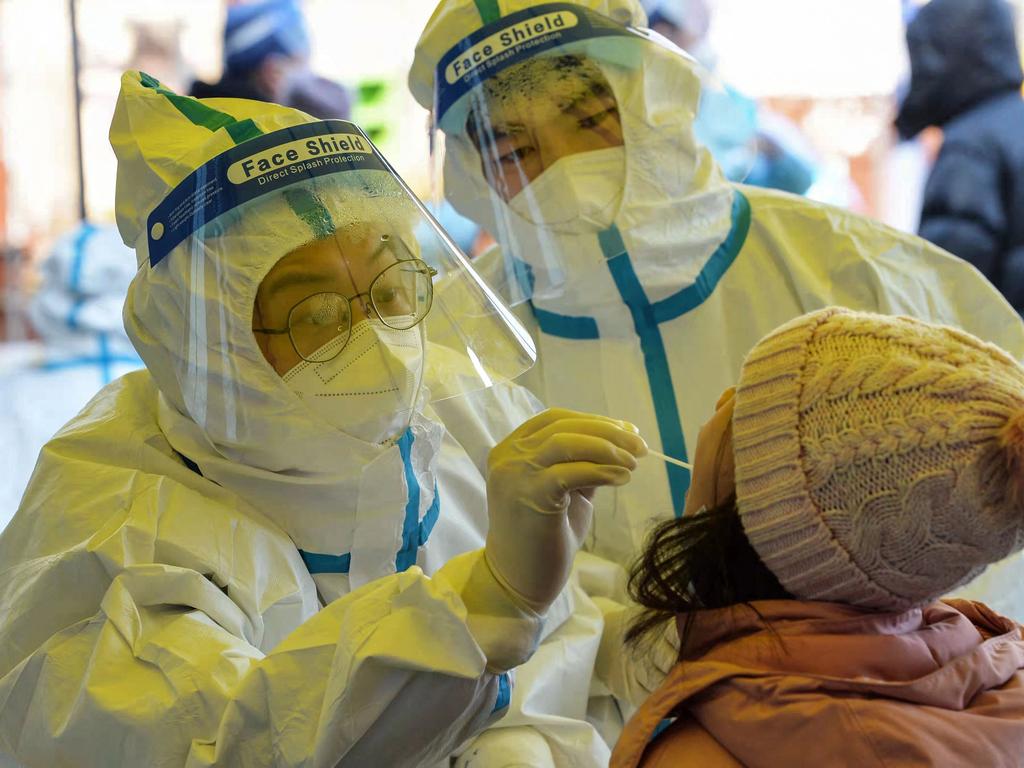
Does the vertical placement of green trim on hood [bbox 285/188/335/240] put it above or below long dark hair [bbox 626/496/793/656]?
above

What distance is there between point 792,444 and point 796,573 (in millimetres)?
118

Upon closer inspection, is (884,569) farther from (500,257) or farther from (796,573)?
(500,257)

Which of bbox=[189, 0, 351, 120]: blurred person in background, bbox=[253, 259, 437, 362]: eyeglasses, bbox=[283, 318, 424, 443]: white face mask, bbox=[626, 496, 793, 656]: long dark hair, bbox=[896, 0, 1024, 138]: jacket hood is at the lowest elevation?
bbox=[626, 496, 793, 656]: long dark hair

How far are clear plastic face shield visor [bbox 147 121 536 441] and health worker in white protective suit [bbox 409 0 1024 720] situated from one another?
545mm

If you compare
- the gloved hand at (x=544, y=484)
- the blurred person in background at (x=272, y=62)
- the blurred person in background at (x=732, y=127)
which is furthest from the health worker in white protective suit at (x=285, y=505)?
the blurred person in background at (x=272, y=62)

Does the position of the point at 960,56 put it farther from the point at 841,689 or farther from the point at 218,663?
the point at 218,663

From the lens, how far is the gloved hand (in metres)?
1.12

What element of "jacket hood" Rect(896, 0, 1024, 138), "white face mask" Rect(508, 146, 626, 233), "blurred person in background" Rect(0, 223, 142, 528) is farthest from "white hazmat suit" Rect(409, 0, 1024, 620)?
"blurred person in background" Rect(0, 223, 142, 528)

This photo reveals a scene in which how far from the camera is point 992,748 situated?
1028mm

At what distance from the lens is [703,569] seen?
1.13 meters

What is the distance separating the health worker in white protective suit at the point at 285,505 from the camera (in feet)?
3.76

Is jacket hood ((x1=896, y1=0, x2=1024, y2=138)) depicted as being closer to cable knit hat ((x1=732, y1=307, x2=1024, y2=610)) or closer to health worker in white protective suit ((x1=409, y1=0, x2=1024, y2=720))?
health worker in white protective suit ((x1=409, y1=0, x2=1024, y2=720))

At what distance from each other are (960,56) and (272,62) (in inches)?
87.7

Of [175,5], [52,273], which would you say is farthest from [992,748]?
[175,5]
